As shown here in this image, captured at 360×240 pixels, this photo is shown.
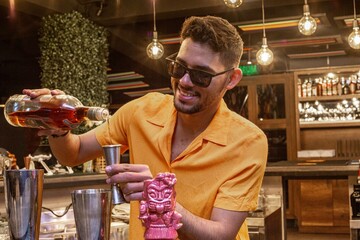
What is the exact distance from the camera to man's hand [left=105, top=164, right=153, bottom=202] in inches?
46.0

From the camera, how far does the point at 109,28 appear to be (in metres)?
8.85

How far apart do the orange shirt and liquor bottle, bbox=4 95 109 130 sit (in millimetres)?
284

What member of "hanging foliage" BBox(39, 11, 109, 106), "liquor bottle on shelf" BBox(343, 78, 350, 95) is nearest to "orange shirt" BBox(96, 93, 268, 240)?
"hanging foliage" BBox(39, 11, 109, 106)

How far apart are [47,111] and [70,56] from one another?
245 inches

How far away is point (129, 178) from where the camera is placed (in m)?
1.17

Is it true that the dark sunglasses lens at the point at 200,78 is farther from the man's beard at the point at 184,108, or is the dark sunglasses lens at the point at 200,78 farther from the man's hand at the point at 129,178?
the man's hand at the point at 129,178

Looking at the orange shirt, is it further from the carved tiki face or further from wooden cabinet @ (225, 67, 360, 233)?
wooden cabinet @ (225, 67, 360, 233)

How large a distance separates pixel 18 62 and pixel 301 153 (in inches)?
176

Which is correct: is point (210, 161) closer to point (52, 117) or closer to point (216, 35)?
point (216, 35)

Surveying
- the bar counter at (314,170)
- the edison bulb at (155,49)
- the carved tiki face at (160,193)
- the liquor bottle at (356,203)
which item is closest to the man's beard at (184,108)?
the carved tiki face at (160,193)

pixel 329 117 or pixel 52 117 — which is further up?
pixel 329 117

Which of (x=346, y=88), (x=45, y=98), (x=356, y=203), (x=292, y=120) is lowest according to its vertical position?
(x=356, y=203)

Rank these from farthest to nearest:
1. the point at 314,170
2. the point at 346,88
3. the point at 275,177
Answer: the point at 346,88 → the point at 275,177 → the point at 314,170

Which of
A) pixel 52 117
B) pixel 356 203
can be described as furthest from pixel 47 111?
pixel 356 203
